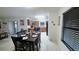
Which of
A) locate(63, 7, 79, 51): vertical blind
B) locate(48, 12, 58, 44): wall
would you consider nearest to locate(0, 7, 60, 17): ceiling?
locate(48, 12, 58, 44): wall

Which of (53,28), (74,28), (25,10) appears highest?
(25,10)

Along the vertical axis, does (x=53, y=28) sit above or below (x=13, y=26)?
below

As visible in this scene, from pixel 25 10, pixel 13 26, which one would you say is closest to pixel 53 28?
pixel 25 10

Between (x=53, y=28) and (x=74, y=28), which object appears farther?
(x=53, y=28)

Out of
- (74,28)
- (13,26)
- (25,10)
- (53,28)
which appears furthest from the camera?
(13,26)

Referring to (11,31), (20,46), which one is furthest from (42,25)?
(20,46)

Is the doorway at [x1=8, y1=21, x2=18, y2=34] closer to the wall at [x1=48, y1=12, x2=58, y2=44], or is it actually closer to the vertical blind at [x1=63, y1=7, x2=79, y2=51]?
the wall at [x1=48, y1=12, x2=58, y2=44]

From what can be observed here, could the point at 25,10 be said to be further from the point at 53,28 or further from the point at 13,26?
the point at 13,26
